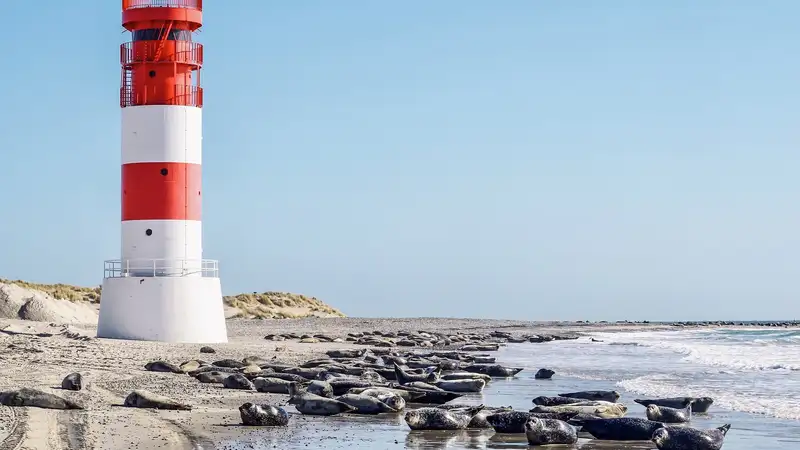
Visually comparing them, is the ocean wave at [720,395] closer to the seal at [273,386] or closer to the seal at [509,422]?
the seal at [509,422]

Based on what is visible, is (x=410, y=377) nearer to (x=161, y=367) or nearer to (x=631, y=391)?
(x=631, y=391)

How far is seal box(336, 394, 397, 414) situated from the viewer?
1409 cm

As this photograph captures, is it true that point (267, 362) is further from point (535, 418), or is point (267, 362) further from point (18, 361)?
point (535, 418)

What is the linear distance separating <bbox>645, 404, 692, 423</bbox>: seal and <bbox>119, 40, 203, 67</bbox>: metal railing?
17159 millimetres

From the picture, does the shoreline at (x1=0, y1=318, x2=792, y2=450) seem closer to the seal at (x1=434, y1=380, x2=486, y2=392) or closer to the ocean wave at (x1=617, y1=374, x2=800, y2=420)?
the seal at (x1=434, y1=380, x2=486, y2=392)

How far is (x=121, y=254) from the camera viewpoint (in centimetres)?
2756

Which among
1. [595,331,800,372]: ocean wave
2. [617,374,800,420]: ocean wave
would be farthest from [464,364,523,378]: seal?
[595,331,800,372]: ocean wave

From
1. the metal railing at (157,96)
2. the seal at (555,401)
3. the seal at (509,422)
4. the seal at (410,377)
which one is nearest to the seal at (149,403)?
the seal at (509,422)

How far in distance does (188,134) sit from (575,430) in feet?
57.3

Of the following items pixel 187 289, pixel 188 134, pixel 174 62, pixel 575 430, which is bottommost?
pixel 575 430

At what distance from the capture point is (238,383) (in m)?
17.4

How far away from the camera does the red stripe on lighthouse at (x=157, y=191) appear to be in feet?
88.1

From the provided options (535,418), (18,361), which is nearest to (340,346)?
(18,361)

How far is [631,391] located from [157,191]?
1326 cm
